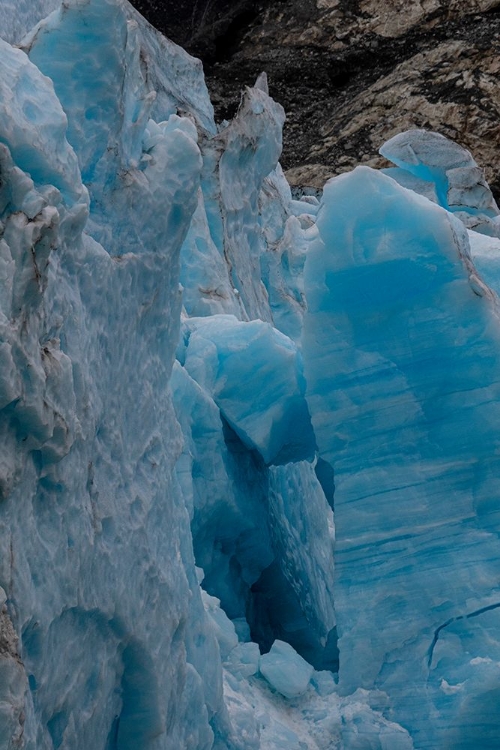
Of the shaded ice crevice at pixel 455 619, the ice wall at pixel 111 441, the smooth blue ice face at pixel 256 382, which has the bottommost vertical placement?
the shaded ice crevice at pixel 455 619

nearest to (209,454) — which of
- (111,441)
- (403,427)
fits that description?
(403,427)

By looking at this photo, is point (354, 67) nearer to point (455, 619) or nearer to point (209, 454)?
point (209, 454)

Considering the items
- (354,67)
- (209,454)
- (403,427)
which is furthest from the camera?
(354,67)

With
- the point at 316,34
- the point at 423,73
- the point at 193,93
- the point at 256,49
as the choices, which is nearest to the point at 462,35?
the point at 423,73

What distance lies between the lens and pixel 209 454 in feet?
11.3

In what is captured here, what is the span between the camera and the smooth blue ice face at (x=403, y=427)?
281 cm

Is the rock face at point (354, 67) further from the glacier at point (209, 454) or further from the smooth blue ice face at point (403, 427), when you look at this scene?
the smooth blue ice face at point (403, 427)

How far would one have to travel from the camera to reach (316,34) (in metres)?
12.9

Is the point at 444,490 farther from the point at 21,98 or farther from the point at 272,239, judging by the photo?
the point at 272,239

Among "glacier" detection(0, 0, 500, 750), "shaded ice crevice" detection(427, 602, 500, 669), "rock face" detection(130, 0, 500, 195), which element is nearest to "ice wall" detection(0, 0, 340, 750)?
"glacier" detection(0, 0, 500, 750)

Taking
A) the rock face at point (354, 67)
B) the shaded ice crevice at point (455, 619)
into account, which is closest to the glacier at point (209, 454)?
the shaded ice crevice at point (455, 619)

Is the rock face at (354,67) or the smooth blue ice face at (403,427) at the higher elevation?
the smooth blue ice face at (403,427)

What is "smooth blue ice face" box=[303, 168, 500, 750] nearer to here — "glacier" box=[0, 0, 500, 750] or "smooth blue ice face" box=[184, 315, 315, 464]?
"glacier" box=[0, 0, 500, 750]

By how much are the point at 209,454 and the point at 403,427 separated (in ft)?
2.64
